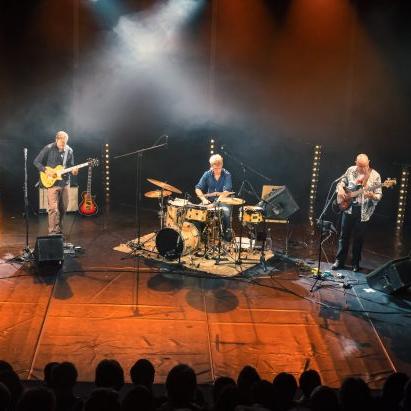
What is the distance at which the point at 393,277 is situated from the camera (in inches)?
324

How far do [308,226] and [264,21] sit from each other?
6034 millimetres

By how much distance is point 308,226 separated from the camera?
1267 cm

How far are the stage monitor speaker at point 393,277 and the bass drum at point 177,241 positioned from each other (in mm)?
2934

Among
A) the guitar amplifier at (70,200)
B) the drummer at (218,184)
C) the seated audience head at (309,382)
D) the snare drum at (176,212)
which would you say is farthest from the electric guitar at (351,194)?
the guitar amplifier at (70,200)

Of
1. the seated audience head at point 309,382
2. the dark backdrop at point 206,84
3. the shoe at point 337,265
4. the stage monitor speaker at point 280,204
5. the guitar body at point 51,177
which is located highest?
the dark backdrop at point 206,84

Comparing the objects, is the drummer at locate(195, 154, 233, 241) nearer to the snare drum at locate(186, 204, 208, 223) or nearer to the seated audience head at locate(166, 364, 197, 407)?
the snare drum at locate(186, 204, 208, 223)

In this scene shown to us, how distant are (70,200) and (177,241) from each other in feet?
16.0

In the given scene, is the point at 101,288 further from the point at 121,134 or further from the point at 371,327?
the point at 121,134

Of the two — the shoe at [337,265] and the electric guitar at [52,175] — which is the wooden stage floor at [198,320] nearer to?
the shoe at [337,265]

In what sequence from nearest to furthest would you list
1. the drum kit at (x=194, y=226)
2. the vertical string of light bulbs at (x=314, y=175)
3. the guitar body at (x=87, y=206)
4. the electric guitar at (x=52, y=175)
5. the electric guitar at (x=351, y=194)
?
the electric guitar at (x=351, y=194) → the drum kit at (x=194, y=226) → the electric guitar at (x=52, y=175) → the guitar body at (x=87, y=206) → the vertical string of light bulbs at (x=314, y=175)

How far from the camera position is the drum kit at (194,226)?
29.9 feet

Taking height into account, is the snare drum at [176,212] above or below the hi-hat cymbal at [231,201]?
below

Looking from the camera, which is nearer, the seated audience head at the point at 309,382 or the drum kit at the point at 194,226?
the seated audience head at the point at 309,382

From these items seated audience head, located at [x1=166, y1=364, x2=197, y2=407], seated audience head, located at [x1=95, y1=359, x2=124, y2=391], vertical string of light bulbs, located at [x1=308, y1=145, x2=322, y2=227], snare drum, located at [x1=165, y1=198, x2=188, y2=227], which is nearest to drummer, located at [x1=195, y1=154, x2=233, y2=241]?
snare drum, located at [x1=165, y1=198, x2=188, y2=227]
